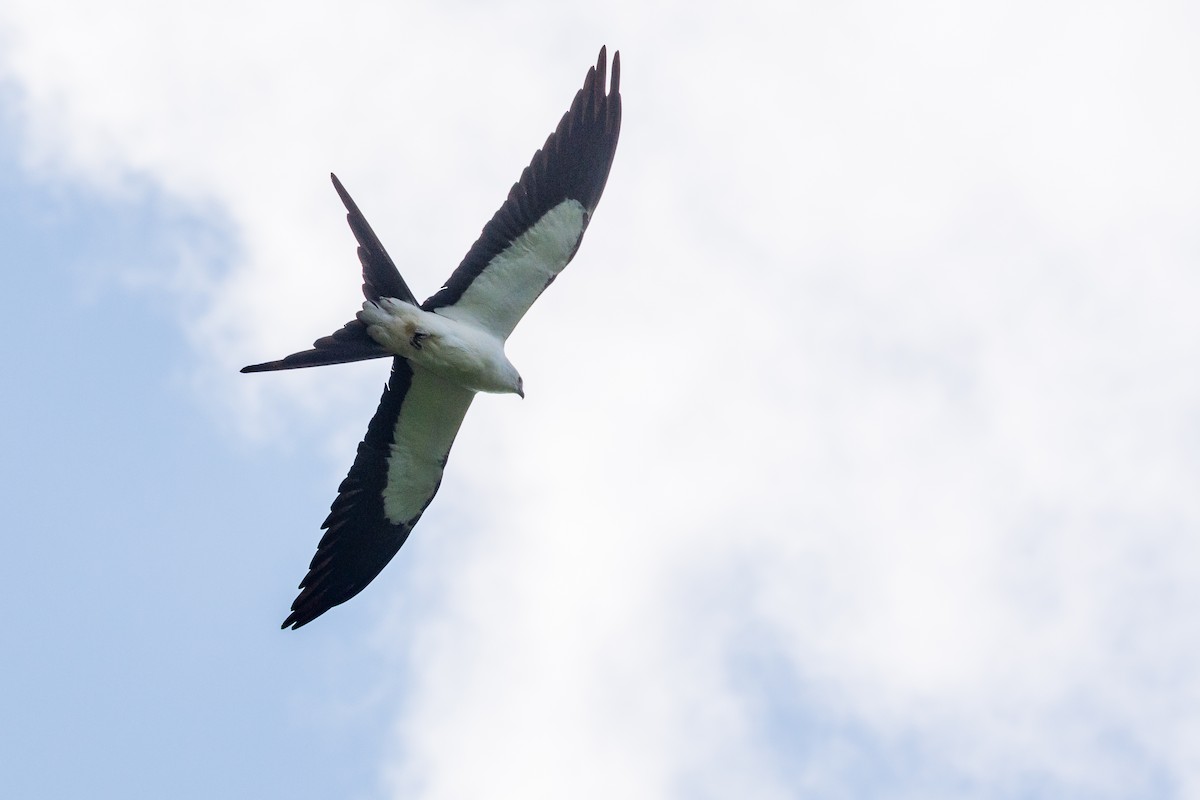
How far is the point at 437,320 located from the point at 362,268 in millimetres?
740

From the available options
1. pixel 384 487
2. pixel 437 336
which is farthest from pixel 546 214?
pixel 384 487

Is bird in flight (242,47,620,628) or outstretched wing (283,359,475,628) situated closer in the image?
bird in flight (242,47,620,628)

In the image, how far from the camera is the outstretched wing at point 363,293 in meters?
9.88

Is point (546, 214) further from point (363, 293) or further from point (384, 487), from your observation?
point (384, 487)

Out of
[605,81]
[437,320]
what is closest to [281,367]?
[437,320]

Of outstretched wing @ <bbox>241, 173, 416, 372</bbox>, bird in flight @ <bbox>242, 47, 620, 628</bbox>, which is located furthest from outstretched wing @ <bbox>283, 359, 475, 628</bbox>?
outstretched wing @ <bbox>241, 173, 416, 372</bbox>

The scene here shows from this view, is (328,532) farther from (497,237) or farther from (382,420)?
(497,237)

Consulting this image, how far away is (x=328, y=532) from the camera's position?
1134 centimetres

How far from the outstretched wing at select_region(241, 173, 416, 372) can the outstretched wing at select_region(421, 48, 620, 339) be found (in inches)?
23.1

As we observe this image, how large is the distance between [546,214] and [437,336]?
4.47 feet

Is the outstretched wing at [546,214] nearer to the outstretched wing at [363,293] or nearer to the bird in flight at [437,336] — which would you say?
the bird in flight at [437,336]

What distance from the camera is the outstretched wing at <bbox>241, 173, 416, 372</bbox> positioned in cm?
988

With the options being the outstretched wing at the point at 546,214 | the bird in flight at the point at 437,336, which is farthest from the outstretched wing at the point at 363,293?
the outstretched wing at the point at 546,214

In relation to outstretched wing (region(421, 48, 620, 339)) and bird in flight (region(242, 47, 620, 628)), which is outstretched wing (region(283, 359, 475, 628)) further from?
outstretched wing (region(421, 48, 620, 339))
